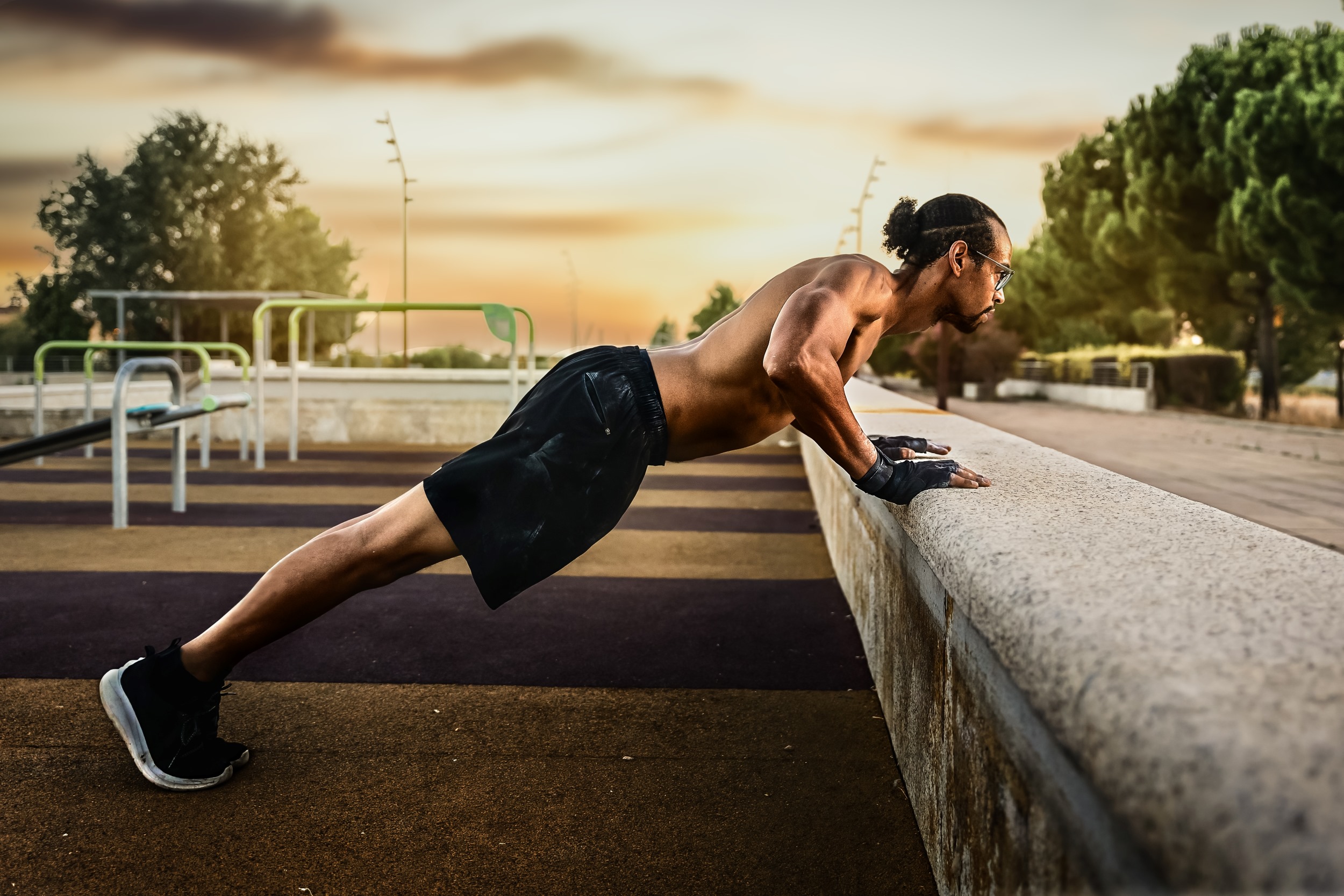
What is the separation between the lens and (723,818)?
7.98ft

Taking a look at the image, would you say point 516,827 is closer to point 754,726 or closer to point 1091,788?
point 754,726

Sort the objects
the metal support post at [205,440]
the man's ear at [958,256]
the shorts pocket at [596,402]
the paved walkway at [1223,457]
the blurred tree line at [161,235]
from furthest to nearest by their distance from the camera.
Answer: the blurred tree line at [161,235]
the metal support post at [205,440]
the paved walkway at [1223,457]
the man's ear at [958,256]
the shorts pocket at [596,402]

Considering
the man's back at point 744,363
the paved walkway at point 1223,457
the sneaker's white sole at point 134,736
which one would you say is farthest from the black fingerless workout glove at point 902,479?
the sneaker's white sole at point 134,736

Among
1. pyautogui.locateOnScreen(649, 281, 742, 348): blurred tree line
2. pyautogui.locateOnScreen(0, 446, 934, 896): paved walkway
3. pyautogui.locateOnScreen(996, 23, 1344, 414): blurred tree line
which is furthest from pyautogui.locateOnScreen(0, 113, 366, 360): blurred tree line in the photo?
pyautogui.locateOnScreen(0, 446, 934, 896): paved walkway

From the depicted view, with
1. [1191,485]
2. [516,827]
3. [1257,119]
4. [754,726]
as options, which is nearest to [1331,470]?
[1191,485]

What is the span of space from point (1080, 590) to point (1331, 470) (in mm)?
12212

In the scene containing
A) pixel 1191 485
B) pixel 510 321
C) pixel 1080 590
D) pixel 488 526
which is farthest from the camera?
pixel 510 321

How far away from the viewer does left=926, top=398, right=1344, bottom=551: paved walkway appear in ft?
26.1

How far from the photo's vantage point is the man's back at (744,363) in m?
2.55

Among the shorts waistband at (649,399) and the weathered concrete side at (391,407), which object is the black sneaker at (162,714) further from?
the weathered concrete side at (391,407)

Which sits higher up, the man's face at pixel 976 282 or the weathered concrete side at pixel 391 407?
the man's face at pixel 976 282

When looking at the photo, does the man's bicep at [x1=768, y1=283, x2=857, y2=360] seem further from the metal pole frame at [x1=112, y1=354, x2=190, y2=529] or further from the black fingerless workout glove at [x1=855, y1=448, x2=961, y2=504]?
the metal pole frame at [x1=112, y1=354, x2=190, y2=529]

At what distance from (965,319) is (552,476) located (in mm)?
1225

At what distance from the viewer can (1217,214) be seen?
26391mm
